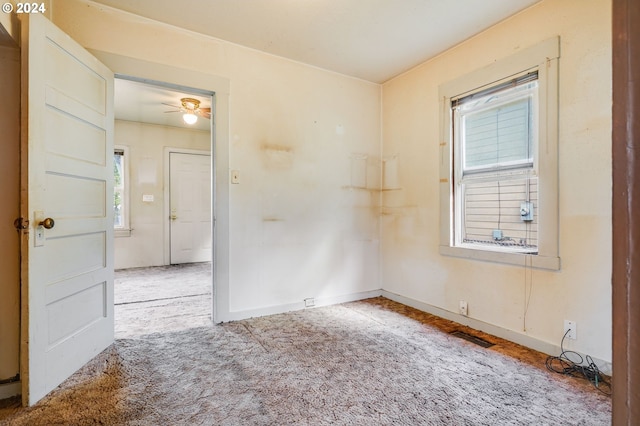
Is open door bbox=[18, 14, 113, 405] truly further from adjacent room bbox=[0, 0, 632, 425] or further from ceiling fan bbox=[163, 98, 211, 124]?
ceiling fan bbox=[163, 98, 211, 124]

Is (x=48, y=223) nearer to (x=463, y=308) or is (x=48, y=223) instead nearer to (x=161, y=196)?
(x=463, y=308)

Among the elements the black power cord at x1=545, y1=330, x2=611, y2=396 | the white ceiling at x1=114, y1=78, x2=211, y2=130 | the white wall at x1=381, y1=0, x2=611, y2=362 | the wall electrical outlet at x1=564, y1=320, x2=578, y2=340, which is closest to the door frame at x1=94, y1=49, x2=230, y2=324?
the white ceiling at x1=114, y1=78, x2=211, y2=130

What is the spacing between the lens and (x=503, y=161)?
8.87ft

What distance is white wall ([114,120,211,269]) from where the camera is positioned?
554cm

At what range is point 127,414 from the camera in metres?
1.64

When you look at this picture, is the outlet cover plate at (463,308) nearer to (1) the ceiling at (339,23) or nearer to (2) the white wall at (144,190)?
(1) the ceiling at (339,23)

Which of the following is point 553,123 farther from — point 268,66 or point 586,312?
point 268,66

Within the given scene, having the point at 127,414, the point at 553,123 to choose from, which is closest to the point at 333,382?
the point at 127,414

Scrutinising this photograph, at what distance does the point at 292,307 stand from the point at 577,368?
236cm

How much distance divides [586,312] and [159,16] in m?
3.92

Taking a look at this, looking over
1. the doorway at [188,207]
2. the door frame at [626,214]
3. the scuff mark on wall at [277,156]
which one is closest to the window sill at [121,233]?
the doorway at [188,207]

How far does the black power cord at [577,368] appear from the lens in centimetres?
192

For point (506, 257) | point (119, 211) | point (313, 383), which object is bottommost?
point (313, 383)

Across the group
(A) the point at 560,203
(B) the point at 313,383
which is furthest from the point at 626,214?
(A) the point at 560,203
